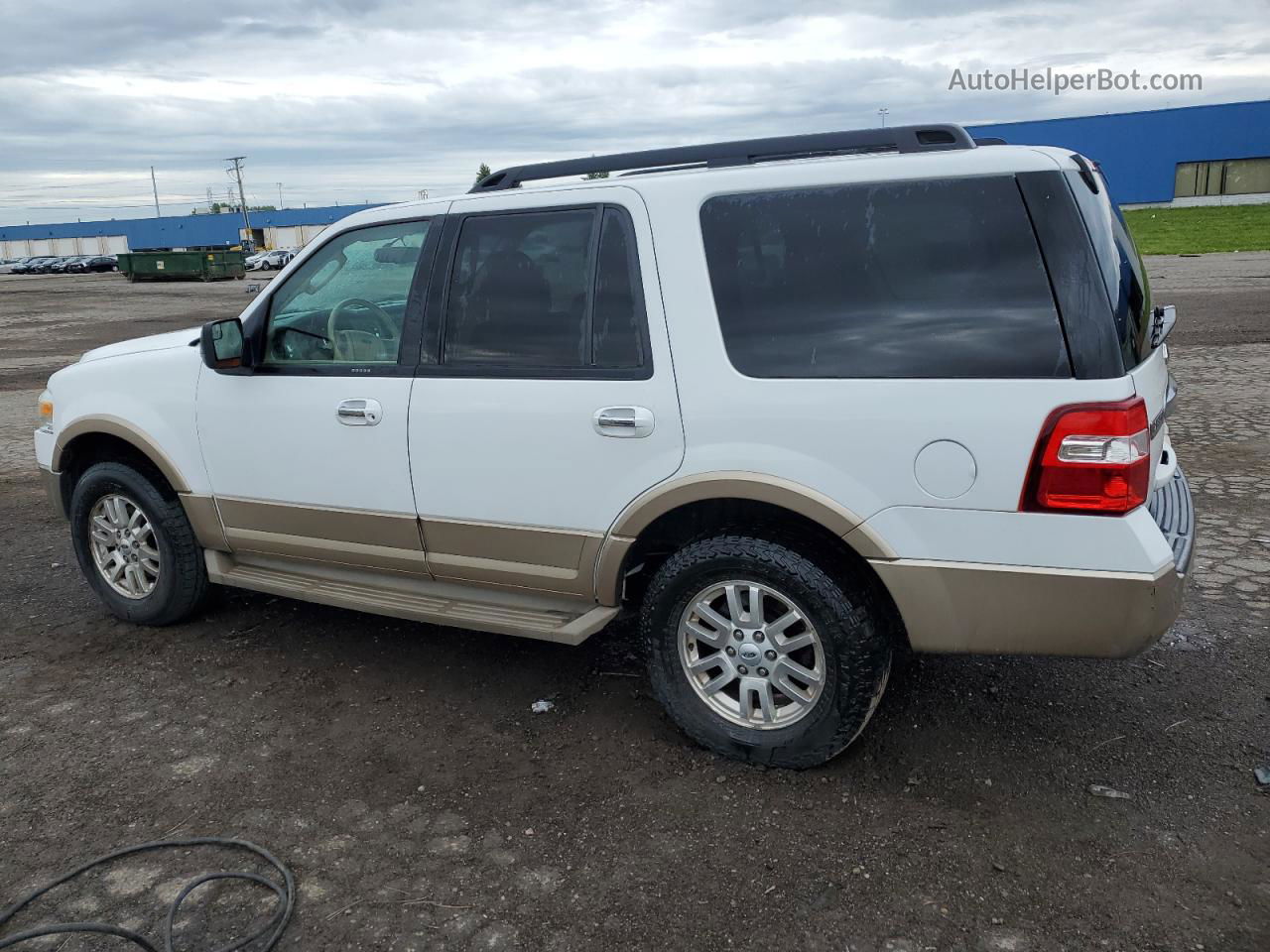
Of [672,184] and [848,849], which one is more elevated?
[672,184]

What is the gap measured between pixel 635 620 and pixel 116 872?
2.57 meters

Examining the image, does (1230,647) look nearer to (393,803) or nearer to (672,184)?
(672,184)

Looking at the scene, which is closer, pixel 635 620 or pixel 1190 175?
pixel 635 620

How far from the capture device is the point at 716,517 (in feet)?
12.2

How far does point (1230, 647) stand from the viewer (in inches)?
177

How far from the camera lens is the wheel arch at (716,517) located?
10.9 ft

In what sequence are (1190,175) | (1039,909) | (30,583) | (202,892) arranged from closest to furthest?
(1039,909) < (202,892) < (30,583) < (1190,175)

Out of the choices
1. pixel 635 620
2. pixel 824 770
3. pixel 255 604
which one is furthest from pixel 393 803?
pixel 255 604

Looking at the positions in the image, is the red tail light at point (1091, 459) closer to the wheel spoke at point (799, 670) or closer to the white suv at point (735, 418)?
the white suv at point (735, 418)

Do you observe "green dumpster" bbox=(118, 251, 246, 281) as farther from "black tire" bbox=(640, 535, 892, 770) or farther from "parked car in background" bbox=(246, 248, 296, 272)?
"black tire" bbox=(640, 535, 892, 770)

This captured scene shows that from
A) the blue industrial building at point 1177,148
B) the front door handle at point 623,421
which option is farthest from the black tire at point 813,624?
the blue industrial building at point 1177,148

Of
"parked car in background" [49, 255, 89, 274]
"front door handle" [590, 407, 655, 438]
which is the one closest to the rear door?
"front door handle" [590, 407, 655, 438]

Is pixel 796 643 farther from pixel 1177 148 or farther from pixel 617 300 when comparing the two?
pixel 1177 148

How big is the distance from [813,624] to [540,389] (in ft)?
4.08
